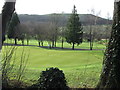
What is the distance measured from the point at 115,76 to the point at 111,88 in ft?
0.71

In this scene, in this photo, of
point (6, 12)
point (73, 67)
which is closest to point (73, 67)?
point (73, 67)

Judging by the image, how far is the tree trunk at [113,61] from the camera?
266 cm

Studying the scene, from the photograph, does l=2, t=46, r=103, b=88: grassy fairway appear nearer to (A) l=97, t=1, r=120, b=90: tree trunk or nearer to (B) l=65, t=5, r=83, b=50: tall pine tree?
(A) l=97, t=1, r=120, b=90: tree trunk

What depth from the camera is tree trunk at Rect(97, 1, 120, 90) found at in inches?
105

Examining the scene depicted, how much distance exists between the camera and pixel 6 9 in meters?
3.00

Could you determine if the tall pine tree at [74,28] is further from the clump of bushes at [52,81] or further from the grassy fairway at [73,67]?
the clump of bushes at [52,81]

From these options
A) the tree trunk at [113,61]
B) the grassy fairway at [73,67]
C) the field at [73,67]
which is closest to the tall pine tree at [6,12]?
the field at [73,67]

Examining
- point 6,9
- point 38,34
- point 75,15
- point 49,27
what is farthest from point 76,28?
point 6,9

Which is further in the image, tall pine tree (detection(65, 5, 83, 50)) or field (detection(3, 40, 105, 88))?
tall pine tree (detection(65, 5, 83, 50))

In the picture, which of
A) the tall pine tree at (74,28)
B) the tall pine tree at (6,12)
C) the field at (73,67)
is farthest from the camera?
the tall pine tree at (74,28)

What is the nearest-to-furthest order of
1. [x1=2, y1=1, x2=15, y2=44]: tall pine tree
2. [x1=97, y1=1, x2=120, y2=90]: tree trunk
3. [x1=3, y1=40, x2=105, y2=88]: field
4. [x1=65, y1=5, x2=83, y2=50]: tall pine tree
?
1. [x1=97, y1=1, x2=120, y2=90]: tree trunk
2. [x1=2, y1=1, x2=15, y2=44]: tall pine tree
3. [x1=3, y1=40, x2=105, y2=88]: field
4. [x1=65, y1=5, x2=83, y2=50]: tall pine tree

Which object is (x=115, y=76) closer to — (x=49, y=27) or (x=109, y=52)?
(x=109, y=52)

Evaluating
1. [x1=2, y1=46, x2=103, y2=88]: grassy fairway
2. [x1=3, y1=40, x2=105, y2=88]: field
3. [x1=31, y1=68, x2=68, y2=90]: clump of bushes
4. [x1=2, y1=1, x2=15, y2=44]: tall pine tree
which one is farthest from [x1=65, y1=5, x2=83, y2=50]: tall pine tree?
[x1=31, y1=68, x2=68, y2=90]: clump of bushes

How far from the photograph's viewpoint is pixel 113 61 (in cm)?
270
